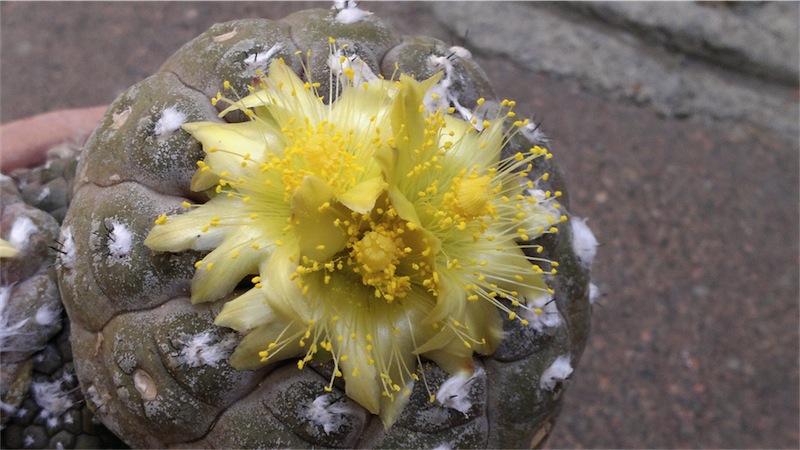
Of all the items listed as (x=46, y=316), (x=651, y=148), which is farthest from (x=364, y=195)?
(x=651, y=148)

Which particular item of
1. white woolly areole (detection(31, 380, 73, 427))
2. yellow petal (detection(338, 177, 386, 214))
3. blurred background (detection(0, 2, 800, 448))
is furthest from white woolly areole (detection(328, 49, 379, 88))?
blurred background (detection(0, 2, 800, 448))

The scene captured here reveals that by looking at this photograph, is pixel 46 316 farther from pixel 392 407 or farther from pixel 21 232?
pixel 392 407

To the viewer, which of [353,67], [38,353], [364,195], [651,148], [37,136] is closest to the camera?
[364,195]

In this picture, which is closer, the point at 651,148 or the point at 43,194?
the point at 43,194

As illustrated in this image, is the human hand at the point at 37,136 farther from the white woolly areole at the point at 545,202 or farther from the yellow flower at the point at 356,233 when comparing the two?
the white woolly areole at the point at 545,202

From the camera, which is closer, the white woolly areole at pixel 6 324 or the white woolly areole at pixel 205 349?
Answer: the white woolly areole at pixel 205 349

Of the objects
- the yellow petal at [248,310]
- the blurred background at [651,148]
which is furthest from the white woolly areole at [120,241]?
the blurred background at [651,148]

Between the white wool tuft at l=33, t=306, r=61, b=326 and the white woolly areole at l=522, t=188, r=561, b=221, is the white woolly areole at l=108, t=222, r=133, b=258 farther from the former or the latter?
the white woolly areole at l=522, t=188, r=561, b=221
